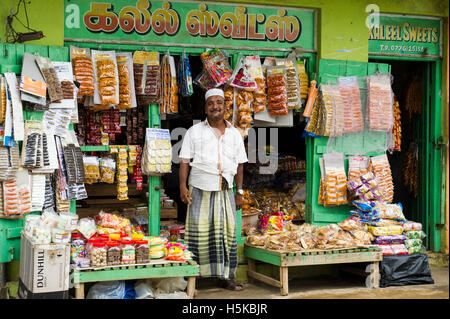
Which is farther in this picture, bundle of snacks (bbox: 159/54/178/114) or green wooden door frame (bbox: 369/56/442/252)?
green wooden door frame (bbox: 369/56/442/252)

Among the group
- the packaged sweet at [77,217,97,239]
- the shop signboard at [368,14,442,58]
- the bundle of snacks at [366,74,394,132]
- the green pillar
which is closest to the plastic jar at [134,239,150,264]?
the packaged sweet at [77,217,97,239]

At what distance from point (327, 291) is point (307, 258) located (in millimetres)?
535

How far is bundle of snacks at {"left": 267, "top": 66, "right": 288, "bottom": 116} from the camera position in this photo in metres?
7.07

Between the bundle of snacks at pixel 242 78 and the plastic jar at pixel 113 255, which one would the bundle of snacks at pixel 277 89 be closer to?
the bundle of snacks at pixel 242 78

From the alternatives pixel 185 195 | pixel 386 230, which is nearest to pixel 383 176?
pixel 386 230

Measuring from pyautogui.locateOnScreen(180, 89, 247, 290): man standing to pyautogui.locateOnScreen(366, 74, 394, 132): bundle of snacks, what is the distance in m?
2.03

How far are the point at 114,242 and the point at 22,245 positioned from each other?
853 mm

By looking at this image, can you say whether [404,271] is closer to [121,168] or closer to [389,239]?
[389,239]

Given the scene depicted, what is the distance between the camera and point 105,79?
251 inches

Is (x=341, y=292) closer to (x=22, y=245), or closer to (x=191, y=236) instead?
(x=191, y=236)

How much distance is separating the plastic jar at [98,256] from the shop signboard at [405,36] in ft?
14.9

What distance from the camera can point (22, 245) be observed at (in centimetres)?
545

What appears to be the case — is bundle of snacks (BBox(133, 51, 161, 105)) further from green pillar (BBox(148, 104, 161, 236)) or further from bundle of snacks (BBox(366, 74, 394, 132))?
bundle of snacks (BBox(366, 74, 394, 132))

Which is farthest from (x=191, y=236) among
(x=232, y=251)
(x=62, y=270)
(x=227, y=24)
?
(x=227, y=24)
